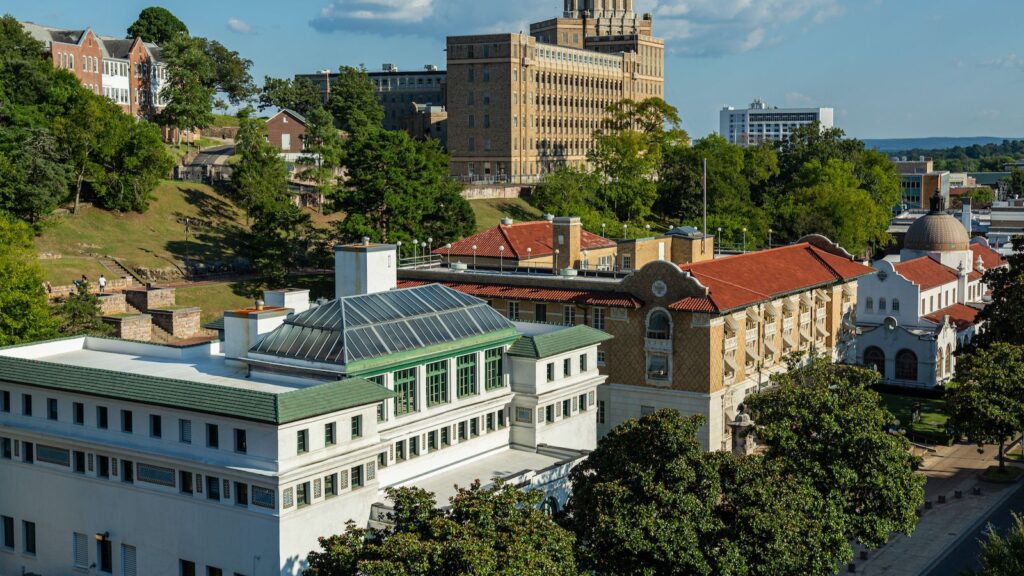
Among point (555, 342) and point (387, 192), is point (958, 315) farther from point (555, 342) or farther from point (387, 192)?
point (555, 342)

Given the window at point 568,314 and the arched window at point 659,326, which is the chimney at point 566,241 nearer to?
the window at point 568,314

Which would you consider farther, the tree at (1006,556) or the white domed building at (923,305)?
the white domed building at (923,305)

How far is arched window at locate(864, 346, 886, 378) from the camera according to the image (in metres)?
101

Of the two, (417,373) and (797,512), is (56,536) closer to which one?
(417,373)

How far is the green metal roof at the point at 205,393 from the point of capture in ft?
150

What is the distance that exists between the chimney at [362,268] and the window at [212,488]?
1588 centimetres

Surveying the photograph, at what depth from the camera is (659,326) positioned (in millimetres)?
75062

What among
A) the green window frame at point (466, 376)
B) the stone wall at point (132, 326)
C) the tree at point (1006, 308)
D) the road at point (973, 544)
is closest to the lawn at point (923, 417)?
the tree at point (1006, 308)

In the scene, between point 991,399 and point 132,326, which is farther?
point 132,326

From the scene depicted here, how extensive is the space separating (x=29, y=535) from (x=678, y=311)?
133 ft

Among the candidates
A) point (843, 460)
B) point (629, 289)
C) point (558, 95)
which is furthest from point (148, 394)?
point (558, 95)

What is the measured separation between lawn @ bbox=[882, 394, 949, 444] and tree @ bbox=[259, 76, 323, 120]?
117126mm

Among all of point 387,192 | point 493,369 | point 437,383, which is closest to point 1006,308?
point 493,369

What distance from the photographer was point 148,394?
4881 cm
